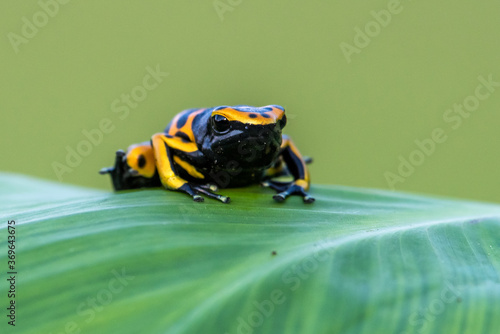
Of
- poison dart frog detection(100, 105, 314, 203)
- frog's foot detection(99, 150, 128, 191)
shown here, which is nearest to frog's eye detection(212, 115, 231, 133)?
poison dart frog detection(100, 105, 314, 203)

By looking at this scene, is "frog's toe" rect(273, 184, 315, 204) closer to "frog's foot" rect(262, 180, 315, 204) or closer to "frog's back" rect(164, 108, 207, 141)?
"frog's foot" rect(262, 180, 315, 204)

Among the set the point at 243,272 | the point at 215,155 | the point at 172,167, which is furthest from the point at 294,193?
the point at 243,272

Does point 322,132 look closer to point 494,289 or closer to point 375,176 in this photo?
point 375,176

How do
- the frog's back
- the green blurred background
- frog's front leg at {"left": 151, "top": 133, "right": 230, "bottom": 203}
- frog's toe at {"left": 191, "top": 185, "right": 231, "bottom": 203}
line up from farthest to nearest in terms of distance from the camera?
the green blurred background → the frog's back → frog's front leg at {"left": 151, "top": 133, "right": 230, "bottom": 203} → frog's toe at {"left": 191, "top": 185, "right": 231, "bottom": 203}

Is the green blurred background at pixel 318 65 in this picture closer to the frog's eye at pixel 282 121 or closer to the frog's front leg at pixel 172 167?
the frog's front leg at pixel 172 167

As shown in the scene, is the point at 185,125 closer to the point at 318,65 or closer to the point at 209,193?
the point at 209,193

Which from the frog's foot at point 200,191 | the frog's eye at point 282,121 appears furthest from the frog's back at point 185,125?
the frog's eye at point 282,121

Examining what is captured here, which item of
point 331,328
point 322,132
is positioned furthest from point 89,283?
point 322,132
